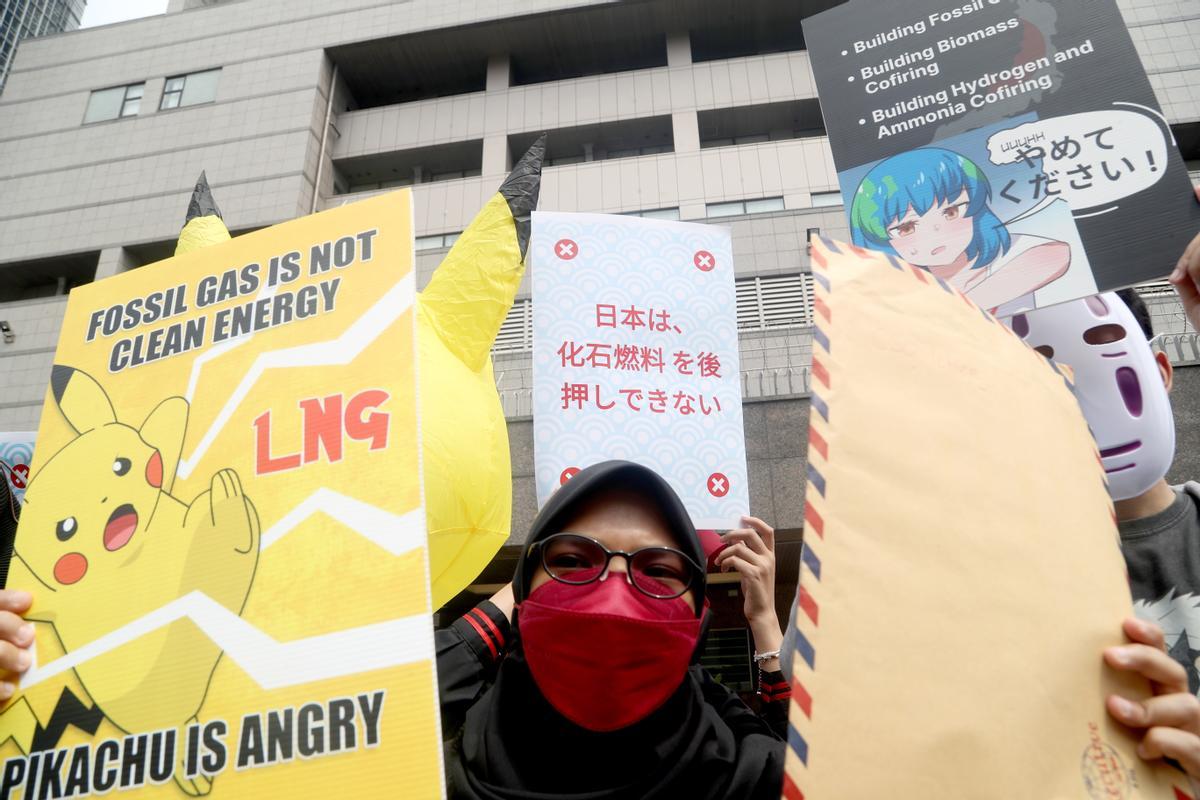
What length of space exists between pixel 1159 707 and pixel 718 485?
1.70 m

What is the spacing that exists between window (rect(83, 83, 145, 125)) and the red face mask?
59.9ft

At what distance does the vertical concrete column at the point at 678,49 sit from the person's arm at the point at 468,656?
14581 mm

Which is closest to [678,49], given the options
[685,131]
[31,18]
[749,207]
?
[685,131]

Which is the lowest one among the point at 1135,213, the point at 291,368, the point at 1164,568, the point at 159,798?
the point at 159,798

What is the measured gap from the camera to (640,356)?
8.63ft

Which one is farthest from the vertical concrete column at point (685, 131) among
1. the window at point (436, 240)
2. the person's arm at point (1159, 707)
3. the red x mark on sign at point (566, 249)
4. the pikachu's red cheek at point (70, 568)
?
the person's arm at point (1159, 707)

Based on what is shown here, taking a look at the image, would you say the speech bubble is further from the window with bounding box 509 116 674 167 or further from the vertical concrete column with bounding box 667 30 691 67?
the vertical concrete column with bounding box 667 30 691 67

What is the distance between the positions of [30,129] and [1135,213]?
20407 millimetres

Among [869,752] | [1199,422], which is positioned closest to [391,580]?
[869,752]

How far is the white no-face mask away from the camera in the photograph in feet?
4.59

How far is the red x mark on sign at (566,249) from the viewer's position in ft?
8.78

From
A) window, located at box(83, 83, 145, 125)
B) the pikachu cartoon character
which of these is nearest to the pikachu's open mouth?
the pikachu cartoon character

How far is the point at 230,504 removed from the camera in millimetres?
1184

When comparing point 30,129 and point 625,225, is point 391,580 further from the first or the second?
point 30,129
